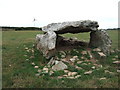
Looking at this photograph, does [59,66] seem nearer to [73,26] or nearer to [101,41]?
[73,26]

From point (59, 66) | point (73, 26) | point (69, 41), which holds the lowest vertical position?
point (59, 66)

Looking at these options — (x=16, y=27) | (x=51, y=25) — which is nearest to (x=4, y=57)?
(x=51, y=25)

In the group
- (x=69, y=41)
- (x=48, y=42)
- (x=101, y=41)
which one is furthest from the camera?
(x=69, y=41)

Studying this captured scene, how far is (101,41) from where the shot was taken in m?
14.0

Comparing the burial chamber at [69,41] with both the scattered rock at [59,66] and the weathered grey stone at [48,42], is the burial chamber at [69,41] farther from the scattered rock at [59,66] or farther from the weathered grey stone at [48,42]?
the scattered rock at [59,66]

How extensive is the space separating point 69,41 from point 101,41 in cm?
249

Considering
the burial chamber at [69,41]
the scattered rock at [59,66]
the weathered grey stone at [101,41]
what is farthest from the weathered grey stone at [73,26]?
the scattered rock at [59,66]

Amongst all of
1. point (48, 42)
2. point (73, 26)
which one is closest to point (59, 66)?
point (48, 42)

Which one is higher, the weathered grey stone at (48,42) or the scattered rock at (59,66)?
the weathered grey stone at (48,42)

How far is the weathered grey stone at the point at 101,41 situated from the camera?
44.5ft

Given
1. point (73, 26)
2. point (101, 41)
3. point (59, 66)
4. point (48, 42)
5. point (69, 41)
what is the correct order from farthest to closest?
point (69, 41) → point (101, 41) → point (73, 26) → point (48, 42) → point (59, 66)

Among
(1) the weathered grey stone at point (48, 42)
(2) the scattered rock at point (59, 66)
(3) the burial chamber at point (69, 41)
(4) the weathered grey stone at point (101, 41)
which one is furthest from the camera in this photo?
(4) the weathered grey stone at point (101, 41)

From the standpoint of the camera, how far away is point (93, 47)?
557 inches

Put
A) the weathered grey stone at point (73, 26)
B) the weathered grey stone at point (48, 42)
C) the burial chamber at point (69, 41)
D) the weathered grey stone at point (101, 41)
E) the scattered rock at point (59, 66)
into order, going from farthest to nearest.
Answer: the weathered grey stone at point (101, 41) → the weathered grey stone at point (73, 26) → the burial chamber at point (69, 41) → the weathered grey stone at point (48, 42) → the scattered rock at point (59, 66)
